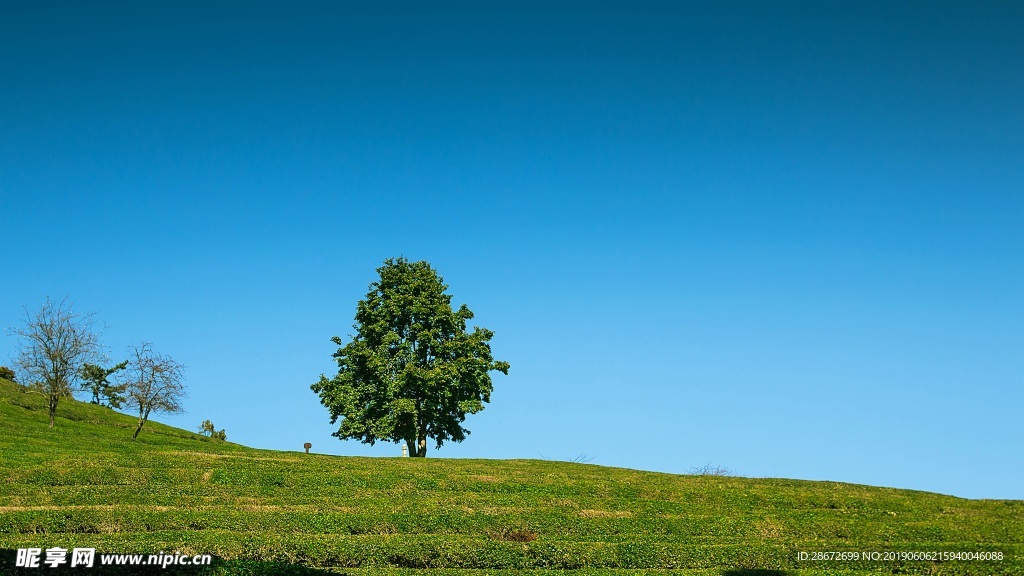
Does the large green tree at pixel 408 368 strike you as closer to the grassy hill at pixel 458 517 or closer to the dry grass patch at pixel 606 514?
the grassy hill at pixel 458 517

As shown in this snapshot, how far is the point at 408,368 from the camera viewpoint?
1918 inches

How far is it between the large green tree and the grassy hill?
29.3ft

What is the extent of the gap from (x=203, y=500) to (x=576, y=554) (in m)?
15.5

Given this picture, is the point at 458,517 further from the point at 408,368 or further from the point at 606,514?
the point at 408,368

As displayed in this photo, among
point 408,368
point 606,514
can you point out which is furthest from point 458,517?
point 408,368

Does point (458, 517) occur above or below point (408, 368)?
below

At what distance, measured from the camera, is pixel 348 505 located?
28.2 m

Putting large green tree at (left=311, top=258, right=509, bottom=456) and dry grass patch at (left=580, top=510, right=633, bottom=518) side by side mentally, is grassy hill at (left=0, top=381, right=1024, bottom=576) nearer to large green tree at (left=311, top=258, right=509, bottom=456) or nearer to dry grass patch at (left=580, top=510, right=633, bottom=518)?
dry grass patch at (left=580, top=510, right=633, bottom=518)

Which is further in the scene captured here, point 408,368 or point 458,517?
point 408,368

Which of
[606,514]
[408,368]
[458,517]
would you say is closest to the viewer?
[458,517]

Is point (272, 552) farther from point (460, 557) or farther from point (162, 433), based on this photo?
point (162, 433)

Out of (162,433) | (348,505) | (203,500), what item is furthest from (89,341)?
(348,505)

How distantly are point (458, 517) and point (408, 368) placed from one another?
23.7 m

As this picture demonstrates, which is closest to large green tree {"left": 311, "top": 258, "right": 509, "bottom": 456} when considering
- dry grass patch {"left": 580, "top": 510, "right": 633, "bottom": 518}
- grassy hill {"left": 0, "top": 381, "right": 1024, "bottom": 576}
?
grassy hill {"left": 0, "top": 381, "right": 1024, "bottom": 576}
